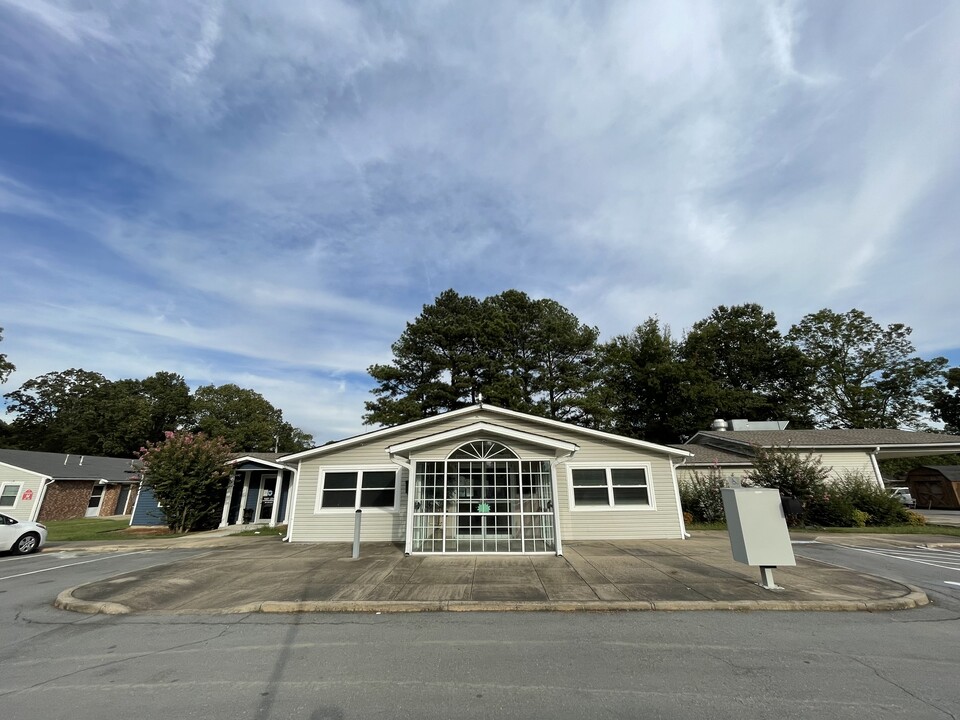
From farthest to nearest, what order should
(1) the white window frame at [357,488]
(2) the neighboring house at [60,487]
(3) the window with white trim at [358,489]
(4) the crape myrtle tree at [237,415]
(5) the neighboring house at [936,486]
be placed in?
1. (4) the crape myrtle tree at [237,415]
2. (5) the neighboring house at [936,486]
3. (2) the neighboring house at [60,487]
4. (3) the window with white trim at [358,489]
5. (1) the white window frame at [357,488]

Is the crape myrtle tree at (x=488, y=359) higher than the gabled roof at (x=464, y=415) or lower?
higher

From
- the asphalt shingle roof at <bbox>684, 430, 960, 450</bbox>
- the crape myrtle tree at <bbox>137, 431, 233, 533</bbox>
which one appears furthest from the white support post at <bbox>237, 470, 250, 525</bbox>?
the asphalt shingle roof at <bbox>684, 430, 960, 450</bbox>

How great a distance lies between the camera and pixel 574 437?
47.3ft

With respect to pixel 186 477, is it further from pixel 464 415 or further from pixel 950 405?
pixel 950 405

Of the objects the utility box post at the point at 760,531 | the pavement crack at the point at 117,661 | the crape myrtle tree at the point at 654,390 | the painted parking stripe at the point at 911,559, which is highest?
the crape myrtle tree at the point at 654,390

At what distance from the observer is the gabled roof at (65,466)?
25.9 m

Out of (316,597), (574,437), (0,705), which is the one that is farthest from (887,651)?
(574,437)

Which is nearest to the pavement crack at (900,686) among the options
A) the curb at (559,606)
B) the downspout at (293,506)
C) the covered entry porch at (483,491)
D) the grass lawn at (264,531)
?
the curb at (559,606)

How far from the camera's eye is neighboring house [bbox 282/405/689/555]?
445 inches

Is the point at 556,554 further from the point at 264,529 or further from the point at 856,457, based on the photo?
the point at 856,457

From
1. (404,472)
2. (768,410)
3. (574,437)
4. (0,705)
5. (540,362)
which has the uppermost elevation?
(540,362)

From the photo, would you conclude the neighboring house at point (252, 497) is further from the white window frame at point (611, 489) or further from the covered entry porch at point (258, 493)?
the white window frame at point (611, 489)

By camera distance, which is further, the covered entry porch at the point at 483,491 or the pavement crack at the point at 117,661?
the covered entry porch at the point at 483,491

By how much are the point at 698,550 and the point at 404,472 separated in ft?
29.1
